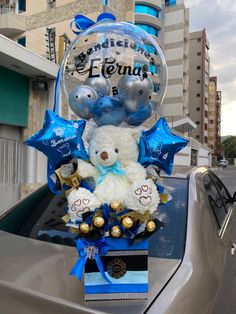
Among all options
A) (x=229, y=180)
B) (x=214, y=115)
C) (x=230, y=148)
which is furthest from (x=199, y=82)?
(x=229, y=180)

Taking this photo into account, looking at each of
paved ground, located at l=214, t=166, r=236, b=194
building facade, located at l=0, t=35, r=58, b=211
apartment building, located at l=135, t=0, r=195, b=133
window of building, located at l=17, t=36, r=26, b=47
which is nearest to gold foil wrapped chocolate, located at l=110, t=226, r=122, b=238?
building facade, located at l=0, t=35, r=58, b=211

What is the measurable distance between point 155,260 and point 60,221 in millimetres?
749

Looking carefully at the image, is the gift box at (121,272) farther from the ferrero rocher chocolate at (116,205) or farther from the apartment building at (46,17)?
the apartment building at (46,17)

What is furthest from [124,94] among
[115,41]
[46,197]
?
[46,197]

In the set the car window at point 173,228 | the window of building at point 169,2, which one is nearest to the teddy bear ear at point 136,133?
the car window at point 173,228

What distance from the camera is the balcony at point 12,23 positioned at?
2068 cm

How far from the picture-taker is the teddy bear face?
167 cm

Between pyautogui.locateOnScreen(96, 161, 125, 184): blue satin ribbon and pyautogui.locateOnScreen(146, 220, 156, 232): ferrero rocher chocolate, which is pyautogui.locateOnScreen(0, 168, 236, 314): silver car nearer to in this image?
pyautogui.locateOnScreen(146, 220, 156, 232): ferrero rocher chocolate

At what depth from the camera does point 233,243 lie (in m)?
2.62

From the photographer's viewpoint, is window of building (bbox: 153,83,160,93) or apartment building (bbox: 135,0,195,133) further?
apartment building (bbox: 135,0,195,133)

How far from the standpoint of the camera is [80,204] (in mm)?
1502

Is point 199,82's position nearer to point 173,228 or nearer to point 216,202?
point 216,202

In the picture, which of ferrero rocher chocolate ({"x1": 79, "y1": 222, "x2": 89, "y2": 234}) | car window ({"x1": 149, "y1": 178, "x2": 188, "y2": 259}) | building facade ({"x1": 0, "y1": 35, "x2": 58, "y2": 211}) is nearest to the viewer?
ferrero rocher chocolate ({"x1": 79, "y1": 222, "x2": 89, "y2": 234})

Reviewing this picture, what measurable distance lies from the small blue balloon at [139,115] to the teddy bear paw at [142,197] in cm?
41
